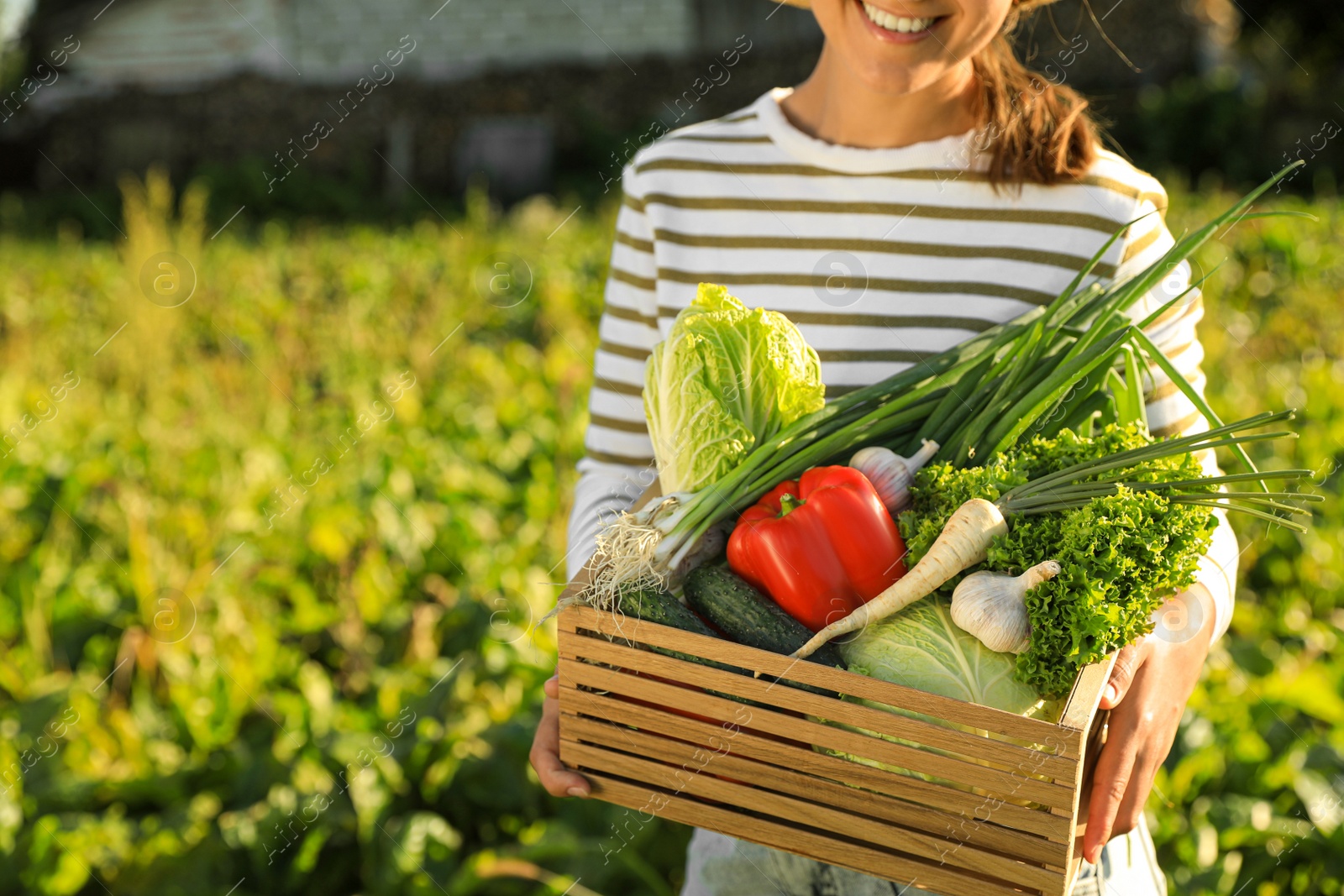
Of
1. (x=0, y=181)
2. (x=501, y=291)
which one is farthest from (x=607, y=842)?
(x=0, y=181)

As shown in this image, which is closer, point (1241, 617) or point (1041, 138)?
point (1041, 138)

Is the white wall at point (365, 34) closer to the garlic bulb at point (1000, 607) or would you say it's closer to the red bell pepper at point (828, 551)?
the red bell pepper at point (828, 551)

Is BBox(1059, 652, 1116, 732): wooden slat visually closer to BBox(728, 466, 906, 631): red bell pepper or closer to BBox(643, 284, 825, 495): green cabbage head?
BBox(728, 466, 906, 631): red bell pepper

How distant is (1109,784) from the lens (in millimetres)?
1432

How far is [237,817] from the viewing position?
3.16 meters

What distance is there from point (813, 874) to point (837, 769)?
60 cm

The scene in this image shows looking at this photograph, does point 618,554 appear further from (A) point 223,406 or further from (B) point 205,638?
→ (A) point 223,406

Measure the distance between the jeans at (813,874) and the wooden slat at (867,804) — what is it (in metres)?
0.36

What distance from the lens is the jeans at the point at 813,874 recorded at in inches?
68.3

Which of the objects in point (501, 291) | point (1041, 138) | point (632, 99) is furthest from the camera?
point (632, 99)

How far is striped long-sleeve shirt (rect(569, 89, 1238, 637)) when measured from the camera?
189cm

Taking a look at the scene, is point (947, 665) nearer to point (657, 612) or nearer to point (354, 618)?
point (657, 612)

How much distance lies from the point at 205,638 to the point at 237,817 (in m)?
1.00

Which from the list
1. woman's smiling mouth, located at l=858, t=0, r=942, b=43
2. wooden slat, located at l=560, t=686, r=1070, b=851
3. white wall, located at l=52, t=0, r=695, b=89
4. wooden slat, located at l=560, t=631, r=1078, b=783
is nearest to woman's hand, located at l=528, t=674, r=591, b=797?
wooden slat, located at l=560, t=686, r=1070, b=851
